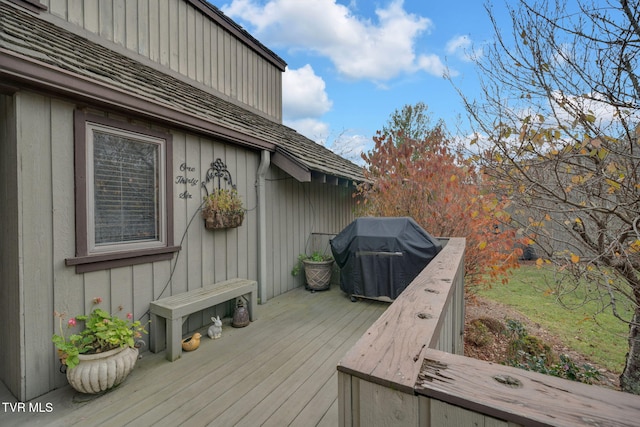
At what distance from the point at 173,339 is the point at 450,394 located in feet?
9.83

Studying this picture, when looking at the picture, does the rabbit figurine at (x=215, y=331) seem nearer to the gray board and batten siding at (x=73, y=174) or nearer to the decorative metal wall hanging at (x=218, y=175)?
the gray board and batten siding at (x=73, y=174)

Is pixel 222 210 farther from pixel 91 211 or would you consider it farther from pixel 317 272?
pixel 317 272

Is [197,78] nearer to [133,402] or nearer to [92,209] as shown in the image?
[92,209]

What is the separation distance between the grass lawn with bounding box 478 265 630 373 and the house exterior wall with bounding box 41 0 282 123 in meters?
6.31

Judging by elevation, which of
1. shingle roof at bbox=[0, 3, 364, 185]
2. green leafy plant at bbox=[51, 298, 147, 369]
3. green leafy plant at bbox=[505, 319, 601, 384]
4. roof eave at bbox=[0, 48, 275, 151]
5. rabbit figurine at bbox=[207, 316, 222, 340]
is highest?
shingle roof at bbox=[0, 3, 364, 185]

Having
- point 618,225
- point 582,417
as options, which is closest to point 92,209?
point 582,417

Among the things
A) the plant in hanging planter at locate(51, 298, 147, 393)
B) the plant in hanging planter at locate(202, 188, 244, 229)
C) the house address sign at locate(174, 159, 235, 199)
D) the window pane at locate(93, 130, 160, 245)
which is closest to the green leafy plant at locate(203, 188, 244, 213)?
the plant in hanging planter at locate(202, 188, 244, 229)

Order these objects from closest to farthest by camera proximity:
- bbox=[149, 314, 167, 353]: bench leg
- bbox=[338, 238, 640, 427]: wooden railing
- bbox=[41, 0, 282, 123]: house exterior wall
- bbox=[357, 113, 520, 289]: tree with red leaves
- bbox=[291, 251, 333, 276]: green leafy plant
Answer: bbox=[338, 238, 640, 427]: wooden railing → bbox=[149, 314, 167, 353]: bench leg → bbox=[41, 0, 282, 123]: house exterior wall → bbox=[357, 113, 520, 289]: tree with red leaves → bbox=[291, 251, 333, 276]: green leafy plant

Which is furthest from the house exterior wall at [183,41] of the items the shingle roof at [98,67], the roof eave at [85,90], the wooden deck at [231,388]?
the wooden deck at [231,388]

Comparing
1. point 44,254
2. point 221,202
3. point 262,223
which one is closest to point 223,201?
point 221,202

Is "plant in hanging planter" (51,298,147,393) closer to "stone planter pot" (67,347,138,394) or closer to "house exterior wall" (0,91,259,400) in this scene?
"stone planter pot" (67,347,138,394)

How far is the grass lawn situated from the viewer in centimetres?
389

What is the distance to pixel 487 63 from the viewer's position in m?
3.02

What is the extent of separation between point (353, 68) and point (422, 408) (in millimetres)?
13069
